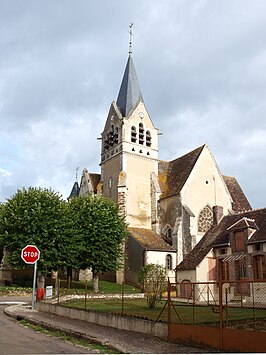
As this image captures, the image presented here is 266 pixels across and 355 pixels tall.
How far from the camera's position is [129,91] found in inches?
2024

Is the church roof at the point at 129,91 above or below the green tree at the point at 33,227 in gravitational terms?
above

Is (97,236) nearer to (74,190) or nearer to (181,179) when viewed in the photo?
(181,179)

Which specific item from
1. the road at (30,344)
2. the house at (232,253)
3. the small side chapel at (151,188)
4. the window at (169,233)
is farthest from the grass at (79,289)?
the road at (30,344)

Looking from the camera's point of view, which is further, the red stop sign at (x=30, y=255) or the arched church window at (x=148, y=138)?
the arched church window at (x=148, y=138)

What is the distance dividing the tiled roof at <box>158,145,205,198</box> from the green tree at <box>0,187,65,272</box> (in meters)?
15.1

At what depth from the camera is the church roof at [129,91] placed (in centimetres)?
5041

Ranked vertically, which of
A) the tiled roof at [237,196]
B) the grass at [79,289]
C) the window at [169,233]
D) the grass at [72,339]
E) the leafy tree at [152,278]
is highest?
the tiled roof at [237,196]

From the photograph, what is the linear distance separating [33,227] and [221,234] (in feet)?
50.5

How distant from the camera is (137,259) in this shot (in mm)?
40094

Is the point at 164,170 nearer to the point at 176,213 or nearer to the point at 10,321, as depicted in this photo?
the point at 176,213

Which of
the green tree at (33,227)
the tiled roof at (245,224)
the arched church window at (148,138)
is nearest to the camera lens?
the tiled roof at (245,224)

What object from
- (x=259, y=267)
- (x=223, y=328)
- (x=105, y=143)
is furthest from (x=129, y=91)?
(x=223, y=328)

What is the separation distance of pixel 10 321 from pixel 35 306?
5.25 metres

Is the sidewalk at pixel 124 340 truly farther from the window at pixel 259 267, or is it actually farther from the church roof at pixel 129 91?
the church roof at pixel 129 91
